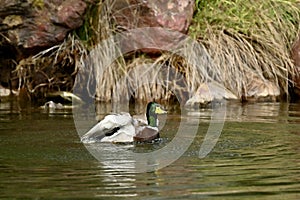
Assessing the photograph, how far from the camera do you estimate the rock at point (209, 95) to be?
827 centimetres

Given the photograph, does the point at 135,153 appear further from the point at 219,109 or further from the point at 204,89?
the point at 204,89

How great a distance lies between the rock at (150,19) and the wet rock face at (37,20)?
0.49 meters

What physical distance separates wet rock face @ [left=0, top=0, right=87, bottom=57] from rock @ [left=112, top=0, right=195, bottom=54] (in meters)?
0.49

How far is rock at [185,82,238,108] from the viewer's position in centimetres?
827

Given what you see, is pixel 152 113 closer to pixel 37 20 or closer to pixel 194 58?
pixel 194 58

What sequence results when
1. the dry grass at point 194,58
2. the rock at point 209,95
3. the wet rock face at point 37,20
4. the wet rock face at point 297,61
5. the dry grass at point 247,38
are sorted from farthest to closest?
1. the wet rock face at point 297,61
2. the dry grass at point 247,38
3. the dry grass at point 194,58
4. the wet rock face at point 37,20
5. the rock at point 209,95

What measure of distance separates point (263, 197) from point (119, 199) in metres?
0.63

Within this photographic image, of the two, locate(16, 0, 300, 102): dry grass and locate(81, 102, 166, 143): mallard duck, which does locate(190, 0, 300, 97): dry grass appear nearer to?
locate(16, 0, 300, 102): dry grass

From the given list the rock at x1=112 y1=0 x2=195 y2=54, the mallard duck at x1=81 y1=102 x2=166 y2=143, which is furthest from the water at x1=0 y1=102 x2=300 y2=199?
the rock at x1=112 y1=0 x2=195 y2=54

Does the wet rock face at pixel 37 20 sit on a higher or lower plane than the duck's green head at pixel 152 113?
higher

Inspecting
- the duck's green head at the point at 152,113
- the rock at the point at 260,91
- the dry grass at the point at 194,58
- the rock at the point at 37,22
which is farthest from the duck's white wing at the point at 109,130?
the rock at the point at 260,91

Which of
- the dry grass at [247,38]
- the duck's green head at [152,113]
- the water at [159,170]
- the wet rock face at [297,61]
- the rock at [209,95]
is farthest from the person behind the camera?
the wet rock face at [297,61]

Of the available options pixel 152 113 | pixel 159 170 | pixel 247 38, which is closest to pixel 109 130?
pixel 152 113

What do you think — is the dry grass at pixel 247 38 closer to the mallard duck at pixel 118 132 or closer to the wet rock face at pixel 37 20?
the wet rock face at pixel 37 20
